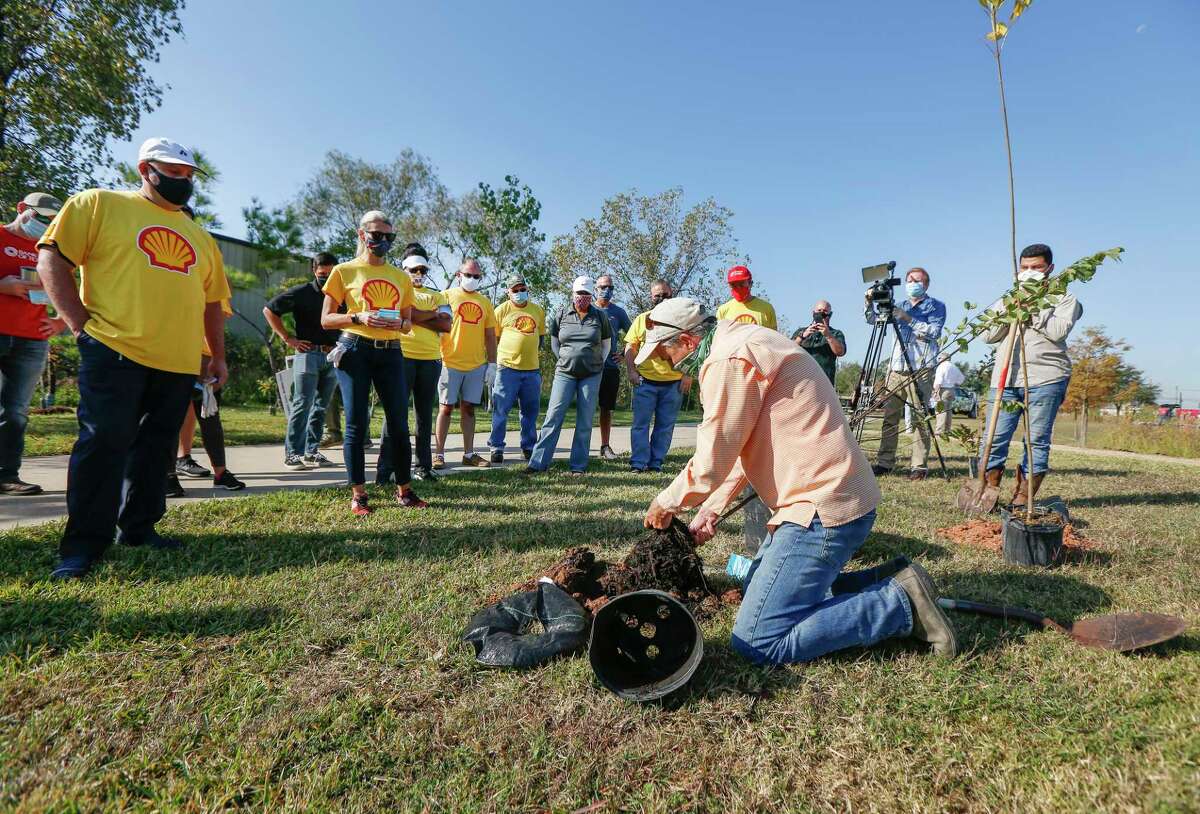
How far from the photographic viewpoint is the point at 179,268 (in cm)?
324

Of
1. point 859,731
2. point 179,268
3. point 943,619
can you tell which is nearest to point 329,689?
point 859,731

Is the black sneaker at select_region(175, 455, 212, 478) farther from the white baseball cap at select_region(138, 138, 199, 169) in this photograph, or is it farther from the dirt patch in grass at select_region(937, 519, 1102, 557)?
the dirt patch in grass at select_region(937, 519, 1102, 557)

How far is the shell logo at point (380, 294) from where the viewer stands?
436 centimetres

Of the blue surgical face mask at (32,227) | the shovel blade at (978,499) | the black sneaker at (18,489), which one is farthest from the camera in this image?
the shovel blade at (978,499)

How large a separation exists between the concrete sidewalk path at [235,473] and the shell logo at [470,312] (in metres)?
1.73

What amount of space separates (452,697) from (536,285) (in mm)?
22863

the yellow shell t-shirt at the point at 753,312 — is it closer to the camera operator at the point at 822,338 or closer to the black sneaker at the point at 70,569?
the camera operator at the point at 822,338

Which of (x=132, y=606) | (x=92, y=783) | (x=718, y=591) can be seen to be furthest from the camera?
(x=718, y=591)

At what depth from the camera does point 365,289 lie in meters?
4.34

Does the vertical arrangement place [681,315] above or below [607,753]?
above

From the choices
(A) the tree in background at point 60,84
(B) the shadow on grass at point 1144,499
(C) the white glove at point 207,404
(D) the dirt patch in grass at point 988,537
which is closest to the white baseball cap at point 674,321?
(D) the dirt patch in grass at point 988,537

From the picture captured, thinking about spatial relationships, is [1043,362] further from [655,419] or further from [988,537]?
[655,419]

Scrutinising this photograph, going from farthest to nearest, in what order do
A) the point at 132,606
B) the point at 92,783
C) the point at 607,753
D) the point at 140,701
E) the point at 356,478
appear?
1. the point at 356,478
2. the point at 132,606
3. the point at 140,701
4. the point at 607,753
5. the point at 92,783

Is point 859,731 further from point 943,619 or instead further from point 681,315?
point 681,315
